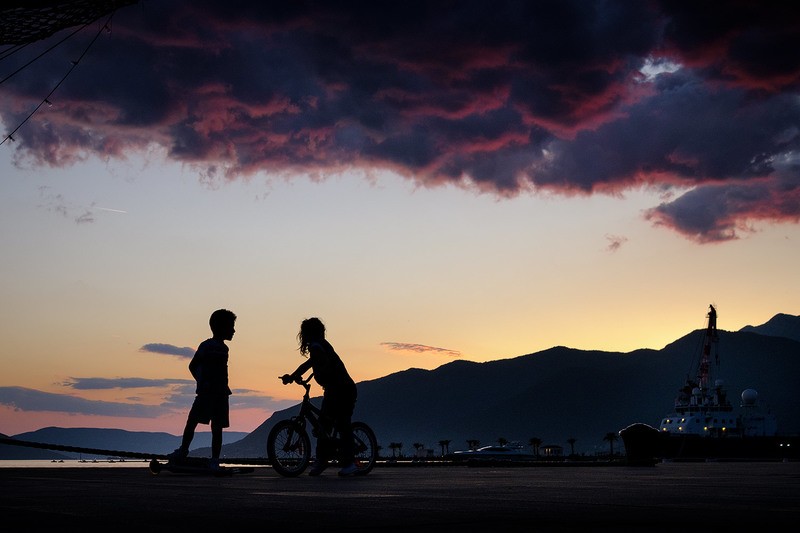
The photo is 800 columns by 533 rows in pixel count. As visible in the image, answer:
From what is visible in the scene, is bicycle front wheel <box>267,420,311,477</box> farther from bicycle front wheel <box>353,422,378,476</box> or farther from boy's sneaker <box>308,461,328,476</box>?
bicycle front wheel <box>353,422,378,476</box>

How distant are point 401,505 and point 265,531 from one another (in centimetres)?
189

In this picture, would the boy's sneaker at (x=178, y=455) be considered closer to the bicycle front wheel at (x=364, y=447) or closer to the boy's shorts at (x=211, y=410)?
the boy's shorts at (x=211, y=410)

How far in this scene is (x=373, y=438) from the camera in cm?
1282

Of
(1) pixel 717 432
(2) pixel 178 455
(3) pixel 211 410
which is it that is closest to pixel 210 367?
(3) pixel 211 410

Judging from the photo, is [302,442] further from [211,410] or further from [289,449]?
[211,410]

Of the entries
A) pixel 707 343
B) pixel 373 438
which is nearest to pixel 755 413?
pixel 707 343

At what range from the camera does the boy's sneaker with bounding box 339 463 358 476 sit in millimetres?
11928

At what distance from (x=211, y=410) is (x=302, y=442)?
1416 mm

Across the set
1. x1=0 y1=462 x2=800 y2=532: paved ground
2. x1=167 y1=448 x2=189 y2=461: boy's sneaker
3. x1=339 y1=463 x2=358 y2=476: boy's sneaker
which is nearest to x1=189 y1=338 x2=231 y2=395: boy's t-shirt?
x1=167 y1=448 x2=189 y2=461: boy's sneaker

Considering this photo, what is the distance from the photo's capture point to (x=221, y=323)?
11680 mm

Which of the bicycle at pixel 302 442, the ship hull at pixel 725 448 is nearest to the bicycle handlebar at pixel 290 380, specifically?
the bicycle at pixel 302 442

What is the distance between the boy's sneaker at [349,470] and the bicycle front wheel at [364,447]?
36 centimetres

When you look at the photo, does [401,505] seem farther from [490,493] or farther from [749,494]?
[749,494]

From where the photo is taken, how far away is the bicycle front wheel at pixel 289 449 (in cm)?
1212
